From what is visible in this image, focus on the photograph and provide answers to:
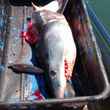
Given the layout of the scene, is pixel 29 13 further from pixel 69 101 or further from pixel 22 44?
pixel 69 101

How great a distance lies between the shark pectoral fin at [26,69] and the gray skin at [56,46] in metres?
0.11

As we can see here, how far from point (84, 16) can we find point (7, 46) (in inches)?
34.1

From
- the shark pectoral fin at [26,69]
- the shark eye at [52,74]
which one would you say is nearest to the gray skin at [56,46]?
the shark eye at [52,74]

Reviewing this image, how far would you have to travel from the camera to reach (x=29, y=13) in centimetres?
444

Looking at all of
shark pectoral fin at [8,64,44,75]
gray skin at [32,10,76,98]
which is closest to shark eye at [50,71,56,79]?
gray skin at [32,10,76,98]

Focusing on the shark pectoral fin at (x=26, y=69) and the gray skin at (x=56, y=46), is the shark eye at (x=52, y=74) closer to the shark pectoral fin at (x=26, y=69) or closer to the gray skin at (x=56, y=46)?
the gray skin at (x=56, y=46)

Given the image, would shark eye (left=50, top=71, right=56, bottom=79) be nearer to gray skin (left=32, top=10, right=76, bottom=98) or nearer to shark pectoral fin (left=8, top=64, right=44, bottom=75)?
gray skin (left=32, top=10, right=76, bottom=98)

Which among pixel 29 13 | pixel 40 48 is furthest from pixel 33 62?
pixel 29 13

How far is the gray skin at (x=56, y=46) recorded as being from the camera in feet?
10.3

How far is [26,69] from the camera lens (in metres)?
3.44

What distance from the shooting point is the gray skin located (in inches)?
124

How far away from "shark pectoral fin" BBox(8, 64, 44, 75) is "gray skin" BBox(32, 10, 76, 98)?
4.3 inches

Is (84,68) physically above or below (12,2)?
below

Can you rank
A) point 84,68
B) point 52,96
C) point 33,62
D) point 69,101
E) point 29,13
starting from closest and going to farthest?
point 69,101 < point 52,96 < point 84,68 < point 33,62 < point 29,13
